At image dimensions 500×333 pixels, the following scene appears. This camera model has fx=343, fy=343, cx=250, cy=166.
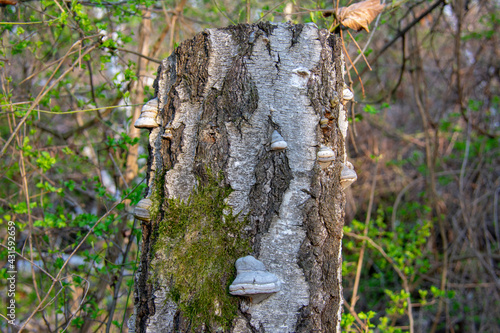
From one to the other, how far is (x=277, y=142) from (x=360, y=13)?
118 centimetres

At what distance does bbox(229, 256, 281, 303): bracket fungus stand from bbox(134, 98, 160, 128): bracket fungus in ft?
2.32

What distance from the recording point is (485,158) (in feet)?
14.5

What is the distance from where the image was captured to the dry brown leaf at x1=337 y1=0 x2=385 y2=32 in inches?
77.9

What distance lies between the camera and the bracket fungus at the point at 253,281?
1167 millimetres

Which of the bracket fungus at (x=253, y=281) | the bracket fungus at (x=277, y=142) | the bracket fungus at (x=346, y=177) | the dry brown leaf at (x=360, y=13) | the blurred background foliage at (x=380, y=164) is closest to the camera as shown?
the bracket fungus at (x=253, y=281)

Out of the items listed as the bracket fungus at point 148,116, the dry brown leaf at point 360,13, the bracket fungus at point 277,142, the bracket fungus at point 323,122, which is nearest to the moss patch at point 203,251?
the bracket fungus at point 277,142

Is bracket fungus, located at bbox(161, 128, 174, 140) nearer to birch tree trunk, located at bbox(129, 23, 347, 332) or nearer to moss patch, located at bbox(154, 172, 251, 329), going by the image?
birch tree trunk, located at bbox(129, 23, 347, 332)

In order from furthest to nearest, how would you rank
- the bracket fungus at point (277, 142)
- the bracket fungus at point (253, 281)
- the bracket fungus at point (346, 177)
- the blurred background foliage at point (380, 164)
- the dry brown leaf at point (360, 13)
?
the blurred background foliage at point (380, 164)
the dry brown leaf at point (360, 13)
the bracket fungus at point (346, 177)
the bracket fungus at point (277, 142)
the bracket fungus at point (253, 281)

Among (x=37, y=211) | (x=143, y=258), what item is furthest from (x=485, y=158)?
(x=37, y=211)

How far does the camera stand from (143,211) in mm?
1388

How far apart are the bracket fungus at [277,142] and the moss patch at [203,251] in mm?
247

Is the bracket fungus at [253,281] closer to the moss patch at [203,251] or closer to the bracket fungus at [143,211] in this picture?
the moss patch at [203,251]

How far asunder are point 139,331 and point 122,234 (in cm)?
194

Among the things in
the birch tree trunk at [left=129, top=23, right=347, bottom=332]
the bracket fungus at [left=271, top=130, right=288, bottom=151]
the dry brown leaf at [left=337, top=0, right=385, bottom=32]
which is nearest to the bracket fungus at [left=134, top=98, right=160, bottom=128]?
the birch tree trunk at [left=129, top=23, right=347, bottom=332]
